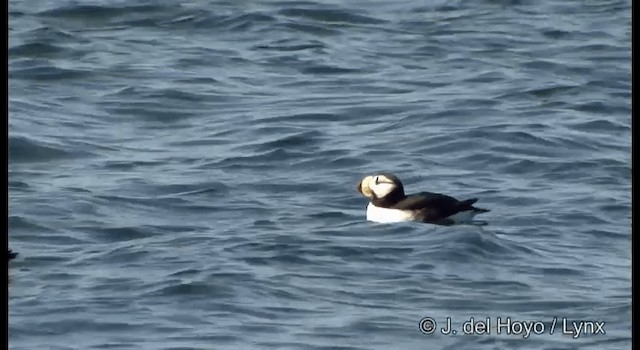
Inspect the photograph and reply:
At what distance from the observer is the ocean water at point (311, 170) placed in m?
11.1

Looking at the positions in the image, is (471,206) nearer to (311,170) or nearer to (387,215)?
(387,215)

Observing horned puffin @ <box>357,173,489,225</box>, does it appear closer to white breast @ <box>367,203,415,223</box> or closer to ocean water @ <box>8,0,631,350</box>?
white breast @ <box>367,203,415,223</box>

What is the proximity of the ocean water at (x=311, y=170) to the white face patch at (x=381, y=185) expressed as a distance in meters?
0.25

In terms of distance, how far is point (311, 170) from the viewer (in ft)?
51.9

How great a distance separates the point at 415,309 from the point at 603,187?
14.0 feet

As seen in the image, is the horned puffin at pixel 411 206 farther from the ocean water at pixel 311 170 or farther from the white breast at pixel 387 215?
the ocean water at pixel 311 170

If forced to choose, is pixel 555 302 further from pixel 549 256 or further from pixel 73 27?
pixel 73 27

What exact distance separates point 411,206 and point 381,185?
1.34 feet

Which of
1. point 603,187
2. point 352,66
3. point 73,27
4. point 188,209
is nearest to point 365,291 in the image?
point 188,209

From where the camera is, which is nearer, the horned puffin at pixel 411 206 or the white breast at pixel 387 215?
the horned puffin at pixel 411 206

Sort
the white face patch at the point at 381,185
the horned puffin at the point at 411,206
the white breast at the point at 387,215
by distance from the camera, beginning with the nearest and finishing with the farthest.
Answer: the horned puffin at the point at 411,206 < the white breast at the point at 387,215 < the white face patch at the point at 381,185

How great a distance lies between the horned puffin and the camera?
45.4ft

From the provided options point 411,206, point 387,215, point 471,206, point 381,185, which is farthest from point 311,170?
point 471,206

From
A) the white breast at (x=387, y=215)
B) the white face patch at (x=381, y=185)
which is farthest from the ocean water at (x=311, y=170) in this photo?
the white face patch at (x=381, y=185)
